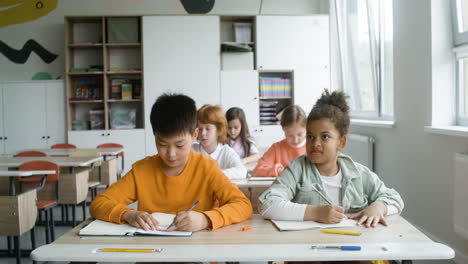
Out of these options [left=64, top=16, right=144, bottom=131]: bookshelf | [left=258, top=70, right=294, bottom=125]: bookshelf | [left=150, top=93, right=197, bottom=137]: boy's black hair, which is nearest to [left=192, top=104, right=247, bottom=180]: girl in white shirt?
[left=150, top=93, right=197, bottom=137]: boy's black hair

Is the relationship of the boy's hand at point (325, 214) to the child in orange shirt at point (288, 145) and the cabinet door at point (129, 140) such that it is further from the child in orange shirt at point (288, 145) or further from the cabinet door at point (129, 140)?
the cabinet door at point (129, 140)

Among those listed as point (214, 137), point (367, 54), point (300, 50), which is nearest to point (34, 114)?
point (300, 50)

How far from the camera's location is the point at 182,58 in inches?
229

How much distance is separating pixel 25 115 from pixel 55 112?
40cm

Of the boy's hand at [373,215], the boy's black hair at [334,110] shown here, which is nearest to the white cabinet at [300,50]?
the boy's black hair at [334,110]

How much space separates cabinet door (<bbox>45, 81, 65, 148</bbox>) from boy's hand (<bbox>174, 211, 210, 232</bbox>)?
503 cm

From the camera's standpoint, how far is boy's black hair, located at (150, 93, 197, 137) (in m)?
1.50

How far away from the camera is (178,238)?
3.89 feet

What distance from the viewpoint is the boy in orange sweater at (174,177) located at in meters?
1.50

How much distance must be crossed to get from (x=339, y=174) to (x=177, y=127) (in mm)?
624

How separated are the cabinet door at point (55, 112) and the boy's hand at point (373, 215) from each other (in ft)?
17.1

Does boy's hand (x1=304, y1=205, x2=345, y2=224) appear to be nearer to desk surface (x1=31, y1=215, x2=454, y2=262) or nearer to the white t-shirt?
desk surface (x1=31, y1=215, x2=454, y2=262)

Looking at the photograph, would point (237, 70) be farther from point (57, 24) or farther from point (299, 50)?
point (57, 24)

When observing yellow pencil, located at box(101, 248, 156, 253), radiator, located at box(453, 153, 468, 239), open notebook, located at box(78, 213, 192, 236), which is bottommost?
radiator, located at box(453, 153, 468, 239)
